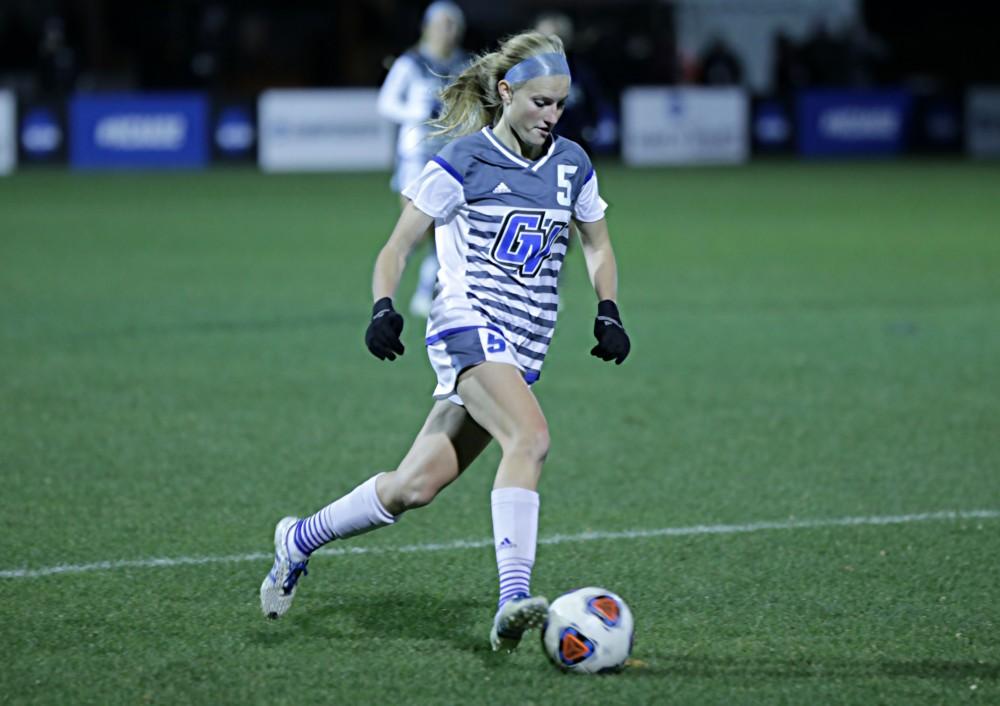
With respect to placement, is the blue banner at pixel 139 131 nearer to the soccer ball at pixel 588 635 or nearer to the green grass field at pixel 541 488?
the green grass field at pixel 541 488

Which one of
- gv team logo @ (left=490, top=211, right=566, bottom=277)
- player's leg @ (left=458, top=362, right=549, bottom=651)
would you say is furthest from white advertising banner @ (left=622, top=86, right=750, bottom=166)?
player's leg @ (left=458, top=362, right=549, bottom=651)

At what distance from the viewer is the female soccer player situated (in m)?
4.83

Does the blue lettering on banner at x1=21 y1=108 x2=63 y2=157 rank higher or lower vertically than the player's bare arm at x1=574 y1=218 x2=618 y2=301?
lower

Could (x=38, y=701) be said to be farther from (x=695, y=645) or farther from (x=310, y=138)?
(x=310, y=138)

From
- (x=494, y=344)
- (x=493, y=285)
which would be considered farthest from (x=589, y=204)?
(x=494, y=344)

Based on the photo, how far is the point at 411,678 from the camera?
15.1ft

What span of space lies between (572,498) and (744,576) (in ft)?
4.57

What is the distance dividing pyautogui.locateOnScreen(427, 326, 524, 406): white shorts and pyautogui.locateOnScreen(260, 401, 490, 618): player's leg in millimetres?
125

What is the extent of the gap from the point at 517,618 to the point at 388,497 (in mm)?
720

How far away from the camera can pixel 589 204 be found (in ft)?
17.0

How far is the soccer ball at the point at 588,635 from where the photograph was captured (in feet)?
15.1

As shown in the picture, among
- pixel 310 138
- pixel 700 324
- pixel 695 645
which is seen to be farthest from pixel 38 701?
pixel 310 138

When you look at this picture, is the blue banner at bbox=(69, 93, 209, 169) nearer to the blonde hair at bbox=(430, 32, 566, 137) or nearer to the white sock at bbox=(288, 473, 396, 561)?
the blonde hair at bbox=(430, 32, 566, 137)

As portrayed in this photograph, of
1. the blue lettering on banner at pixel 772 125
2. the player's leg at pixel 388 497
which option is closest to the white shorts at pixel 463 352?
the player's leg at pixel 388 497
